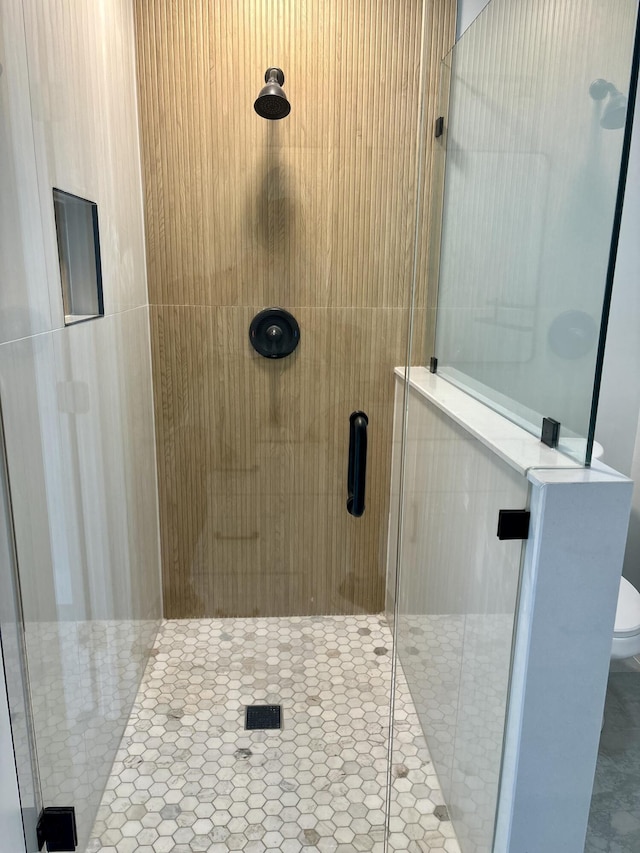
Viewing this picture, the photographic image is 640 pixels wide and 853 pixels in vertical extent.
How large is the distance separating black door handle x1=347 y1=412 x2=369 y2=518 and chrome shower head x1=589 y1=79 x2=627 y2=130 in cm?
109

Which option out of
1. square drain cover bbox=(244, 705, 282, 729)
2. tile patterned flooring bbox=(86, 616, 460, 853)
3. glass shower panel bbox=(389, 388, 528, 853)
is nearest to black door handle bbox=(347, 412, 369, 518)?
glass shower panel bbox=(389, 388, 528, 853)

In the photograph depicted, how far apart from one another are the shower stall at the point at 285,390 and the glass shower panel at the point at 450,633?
0.01 metres

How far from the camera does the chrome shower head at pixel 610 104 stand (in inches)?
39.4

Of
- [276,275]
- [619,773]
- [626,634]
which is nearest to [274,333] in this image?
[276,275]

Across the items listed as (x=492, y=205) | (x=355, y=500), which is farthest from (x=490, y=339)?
(x=355, y=500)

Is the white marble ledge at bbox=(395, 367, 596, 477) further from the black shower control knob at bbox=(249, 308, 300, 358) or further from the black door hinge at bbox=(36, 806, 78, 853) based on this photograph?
the black door hinge at bbox=(36, 806, 78, 853)

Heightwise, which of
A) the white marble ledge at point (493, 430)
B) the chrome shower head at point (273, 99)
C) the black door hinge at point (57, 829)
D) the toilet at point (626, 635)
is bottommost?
the black door hinge at point (57, 829)

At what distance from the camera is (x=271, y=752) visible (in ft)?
5.64

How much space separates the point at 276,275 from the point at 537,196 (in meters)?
0.87

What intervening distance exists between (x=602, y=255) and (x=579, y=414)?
27 centimetres

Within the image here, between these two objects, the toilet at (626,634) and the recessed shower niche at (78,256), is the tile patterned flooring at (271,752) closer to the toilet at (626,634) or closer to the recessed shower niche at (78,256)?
the toilet at (626,634)

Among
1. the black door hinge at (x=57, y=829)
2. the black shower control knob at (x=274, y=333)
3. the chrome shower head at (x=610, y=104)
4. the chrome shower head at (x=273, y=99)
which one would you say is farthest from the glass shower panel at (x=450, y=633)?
the chrome shower head at (x=273, y=99)

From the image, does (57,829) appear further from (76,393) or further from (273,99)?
(273,99)

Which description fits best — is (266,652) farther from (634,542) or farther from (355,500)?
(634,542)
